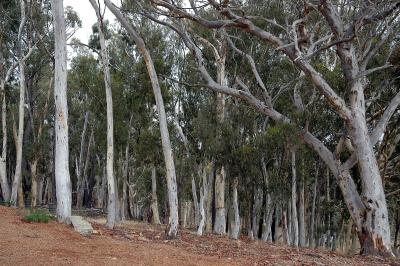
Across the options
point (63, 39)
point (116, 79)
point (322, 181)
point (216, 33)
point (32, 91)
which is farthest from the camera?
point (32, 91)

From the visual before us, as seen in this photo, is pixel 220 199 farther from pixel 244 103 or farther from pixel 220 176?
pixel 244 103

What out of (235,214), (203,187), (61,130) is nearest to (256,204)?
(235,214)

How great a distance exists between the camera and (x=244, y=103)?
57.0 ft

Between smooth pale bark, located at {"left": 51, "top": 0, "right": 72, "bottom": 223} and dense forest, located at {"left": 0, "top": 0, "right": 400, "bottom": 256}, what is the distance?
25 millimetres

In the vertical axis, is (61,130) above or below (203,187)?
above

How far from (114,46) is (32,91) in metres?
5.09

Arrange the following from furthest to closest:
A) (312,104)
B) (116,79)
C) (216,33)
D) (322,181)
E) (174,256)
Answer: (322,181), (116,79), (216,33), (312,104), (174,256)

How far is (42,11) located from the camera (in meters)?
22.1

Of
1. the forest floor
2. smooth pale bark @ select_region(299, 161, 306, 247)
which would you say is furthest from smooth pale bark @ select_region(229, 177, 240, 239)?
the forest floor

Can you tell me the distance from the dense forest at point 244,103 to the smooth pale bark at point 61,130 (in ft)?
0.08

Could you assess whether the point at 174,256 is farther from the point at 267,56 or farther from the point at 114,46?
the point at 114,46

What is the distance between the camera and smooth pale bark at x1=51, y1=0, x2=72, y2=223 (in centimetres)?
1075

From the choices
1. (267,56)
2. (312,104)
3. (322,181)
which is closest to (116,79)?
(267,56)

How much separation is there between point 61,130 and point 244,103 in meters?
8.16
